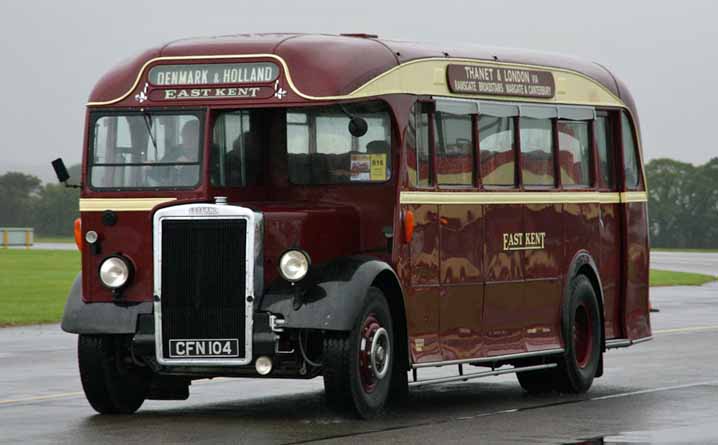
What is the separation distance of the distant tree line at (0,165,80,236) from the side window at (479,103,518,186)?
98587 mm

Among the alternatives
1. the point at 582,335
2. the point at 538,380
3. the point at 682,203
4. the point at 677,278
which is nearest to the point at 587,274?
the point at 582,335

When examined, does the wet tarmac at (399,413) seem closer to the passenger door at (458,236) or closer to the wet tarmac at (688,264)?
the passenger door at (458,236)

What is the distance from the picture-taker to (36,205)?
118 meters

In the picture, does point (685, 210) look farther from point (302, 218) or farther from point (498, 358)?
point (302, 218)

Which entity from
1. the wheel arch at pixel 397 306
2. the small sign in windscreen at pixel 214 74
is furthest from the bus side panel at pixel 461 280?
the small sign in windscreen at pixel 214 74

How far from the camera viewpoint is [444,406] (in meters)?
14.4

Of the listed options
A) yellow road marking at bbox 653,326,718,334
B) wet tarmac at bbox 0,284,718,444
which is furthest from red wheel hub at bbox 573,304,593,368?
yellow road marking at bbox 653,326,718,334

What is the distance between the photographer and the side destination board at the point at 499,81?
14.5m

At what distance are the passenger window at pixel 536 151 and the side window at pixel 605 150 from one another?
1115mm

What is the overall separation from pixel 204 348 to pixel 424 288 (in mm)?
1995

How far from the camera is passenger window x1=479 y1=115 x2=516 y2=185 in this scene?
14773 millimetres

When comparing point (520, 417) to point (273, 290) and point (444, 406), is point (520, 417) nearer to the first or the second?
point (444, 406)

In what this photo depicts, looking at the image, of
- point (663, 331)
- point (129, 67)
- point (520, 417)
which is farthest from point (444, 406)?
point (663, 331)

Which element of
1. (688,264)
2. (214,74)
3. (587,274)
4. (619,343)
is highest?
(214,74)
